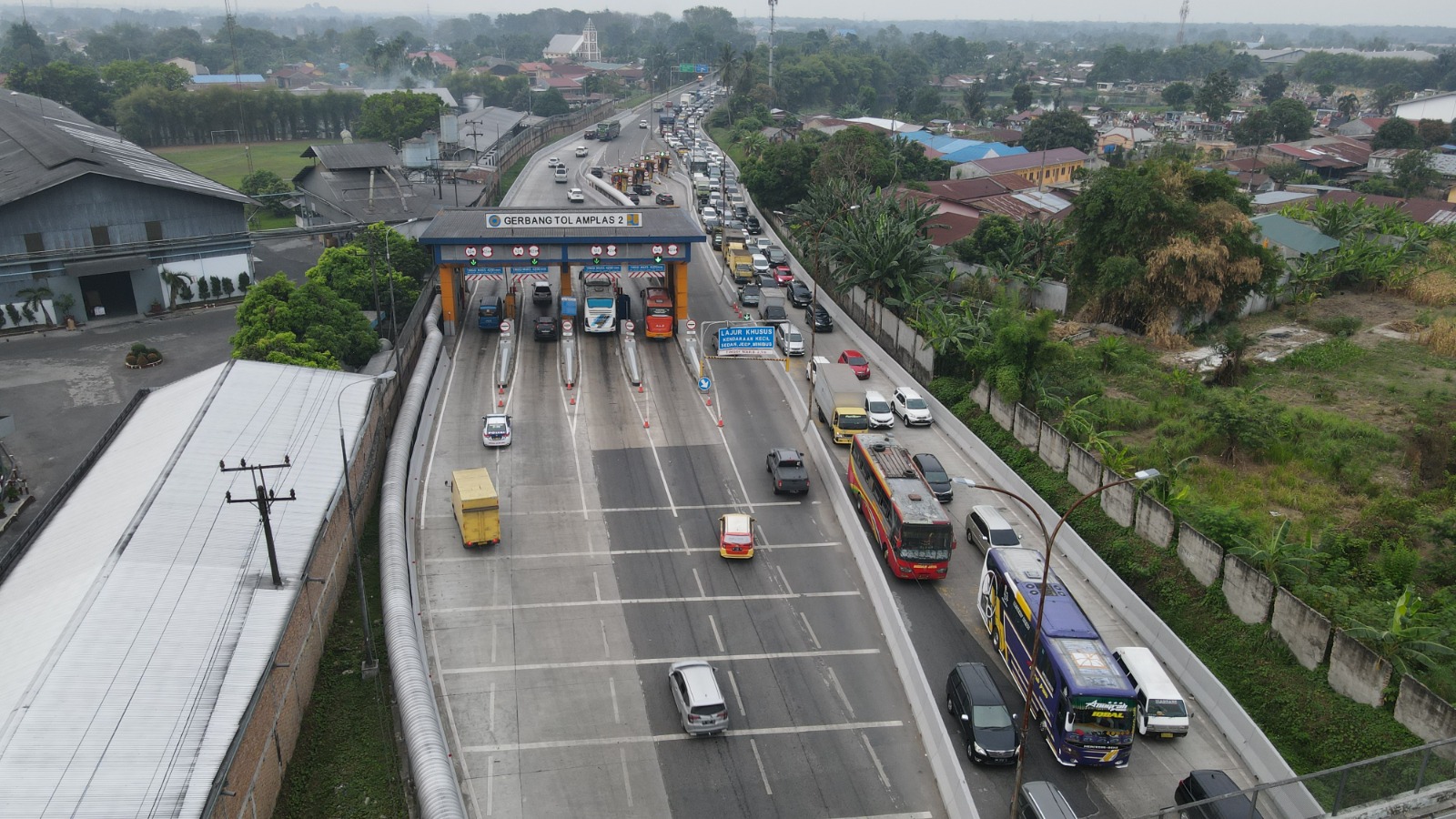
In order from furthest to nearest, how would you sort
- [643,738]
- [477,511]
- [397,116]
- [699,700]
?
[397,116]
[477,511]
[643,738]
[699,700]

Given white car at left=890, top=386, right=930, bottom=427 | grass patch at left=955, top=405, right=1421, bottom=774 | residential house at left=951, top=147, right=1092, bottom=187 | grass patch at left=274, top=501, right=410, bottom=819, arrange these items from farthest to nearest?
residential house at left=951, top=147, right=1092, bottom=187
white car at left=890, top=386, right=930, bottom=427
grass patch at left=955, top=405, right=1421, bottom=774
grass patch at left=274, top=501, right=410, bottom=819

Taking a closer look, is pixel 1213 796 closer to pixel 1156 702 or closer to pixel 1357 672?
pixel 1156 702

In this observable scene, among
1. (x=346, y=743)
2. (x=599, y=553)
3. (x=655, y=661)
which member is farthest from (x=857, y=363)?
(x=346, y=743)

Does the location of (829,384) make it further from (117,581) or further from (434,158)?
(434,158)

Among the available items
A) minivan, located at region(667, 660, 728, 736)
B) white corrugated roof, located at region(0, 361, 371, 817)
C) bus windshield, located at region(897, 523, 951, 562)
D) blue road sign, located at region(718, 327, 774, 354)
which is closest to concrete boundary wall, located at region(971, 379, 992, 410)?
blue road sign, located at region(718, 327, 774, 354)

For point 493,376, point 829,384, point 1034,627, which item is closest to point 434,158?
point 493,376

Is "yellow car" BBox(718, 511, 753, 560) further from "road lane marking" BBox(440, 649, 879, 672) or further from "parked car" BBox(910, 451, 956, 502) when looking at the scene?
"parked car" BBox(910, 451, 956, 502)
